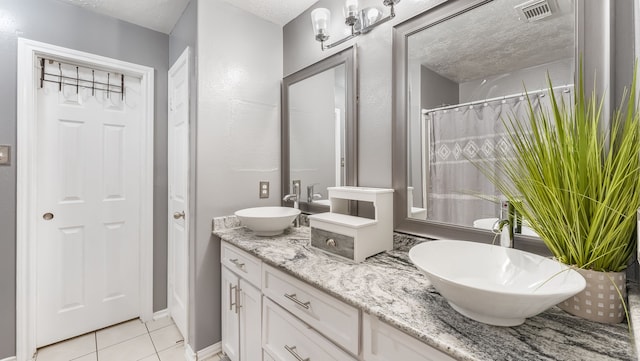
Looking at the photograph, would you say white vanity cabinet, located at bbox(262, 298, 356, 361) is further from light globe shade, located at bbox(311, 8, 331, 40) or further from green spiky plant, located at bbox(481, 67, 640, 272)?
light globe shade, located at bbox(311, 8, 331, 40)


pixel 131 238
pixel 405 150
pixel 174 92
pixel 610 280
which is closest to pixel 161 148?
pixel 174 92

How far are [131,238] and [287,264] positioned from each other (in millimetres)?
1755

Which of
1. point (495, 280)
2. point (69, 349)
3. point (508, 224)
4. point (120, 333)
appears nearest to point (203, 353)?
point (120, 333)

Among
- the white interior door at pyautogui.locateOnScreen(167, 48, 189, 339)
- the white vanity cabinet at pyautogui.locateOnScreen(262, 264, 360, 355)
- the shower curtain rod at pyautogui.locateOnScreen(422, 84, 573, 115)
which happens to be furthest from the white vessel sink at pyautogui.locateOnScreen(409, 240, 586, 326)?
the white interior door at pyautogui.locateOnScreen(167, 48, 189, 339)

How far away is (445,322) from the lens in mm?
724

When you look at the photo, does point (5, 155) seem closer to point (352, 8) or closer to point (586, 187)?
point (352, 8)

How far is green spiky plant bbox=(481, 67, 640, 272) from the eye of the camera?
70cm

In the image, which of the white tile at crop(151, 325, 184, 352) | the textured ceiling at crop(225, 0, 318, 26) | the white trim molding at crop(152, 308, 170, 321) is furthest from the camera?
the white trim molding at crop(152, 308, 170, 321)

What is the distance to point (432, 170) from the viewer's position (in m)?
1.32

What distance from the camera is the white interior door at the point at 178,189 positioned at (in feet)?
6.26

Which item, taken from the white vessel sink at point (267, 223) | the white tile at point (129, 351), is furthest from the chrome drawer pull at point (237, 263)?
the white tile at point (129, 351)

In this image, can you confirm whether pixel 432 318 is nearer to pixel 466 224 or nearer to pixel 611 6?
pixel 466 224

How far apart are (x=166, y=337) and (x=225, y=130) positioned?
163 centimetres

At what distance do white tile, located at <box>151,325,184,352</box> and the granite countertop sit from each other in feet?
4.69
